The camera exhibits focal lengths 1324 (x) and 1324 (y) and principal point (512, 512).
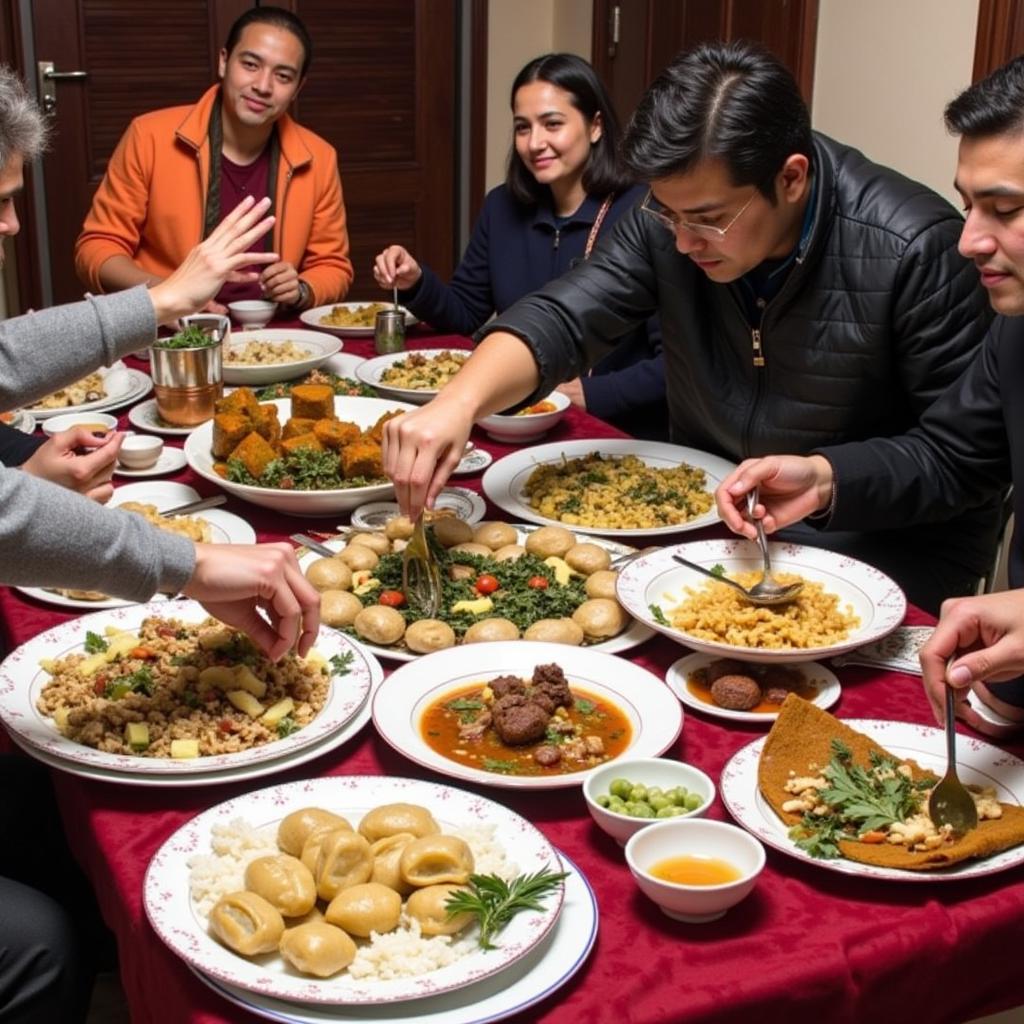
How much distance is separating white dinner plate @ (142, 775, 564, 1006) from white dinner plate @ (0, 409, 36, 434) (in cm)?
155

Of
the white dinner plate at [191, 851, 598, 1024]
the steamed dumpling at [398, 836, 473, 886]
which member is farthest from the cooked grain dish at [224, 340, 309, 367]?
the white dinner plate at [191, 851, 598, 1024]

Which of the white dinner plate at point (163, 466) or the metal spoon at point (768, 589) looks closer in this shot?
the metal spoon at point (768, 589)

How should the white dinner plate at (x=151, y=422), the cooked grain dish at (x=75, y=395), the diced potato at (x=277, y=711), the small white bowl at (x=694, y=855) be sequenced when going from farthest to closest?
the cooked grain dish at (x=75, y=395), the white dinner plate at (x=151, y=422), the diced potato at (x=277, y=711), the small white bowl at (x=694, y=855)

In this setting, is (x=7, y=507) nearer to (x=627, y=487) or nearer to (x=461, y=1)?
(x=627, y=487)

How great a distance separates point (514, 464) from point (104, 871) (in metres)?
1.24

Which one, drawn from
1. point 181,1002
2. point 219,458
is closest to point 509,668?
point 181,1002

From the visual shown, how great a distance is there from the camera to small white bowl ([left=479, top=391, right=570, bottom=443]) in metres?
2.63

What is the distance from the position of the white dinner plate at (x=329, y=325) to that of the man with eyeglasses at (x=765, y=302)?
1146 millimetres

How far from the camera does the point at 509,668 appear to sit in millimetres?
1726

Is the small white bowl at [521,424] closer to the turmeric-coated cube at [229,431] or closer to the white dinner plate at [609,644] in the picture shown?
the turmeric-coated cube at [229,431]

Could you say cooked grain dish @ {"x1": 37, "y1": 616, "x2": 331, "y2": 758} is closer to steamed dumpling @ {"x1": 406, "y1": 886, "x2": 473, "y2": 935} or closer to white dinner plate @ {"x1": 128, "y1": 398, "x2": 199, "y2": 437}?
steamed dumpling @ {"x1": 406, "y1": 886, "x2": 473, "y2": 935}

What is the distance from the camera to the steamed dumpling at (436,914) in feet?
3.92

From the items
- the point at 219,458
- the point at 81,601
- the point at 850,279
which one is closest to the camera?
the point at 81,601

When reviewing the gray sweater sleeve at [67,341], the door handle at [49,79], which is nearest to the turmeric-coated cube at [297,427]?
the gray sweater sleeve at [67,341]
